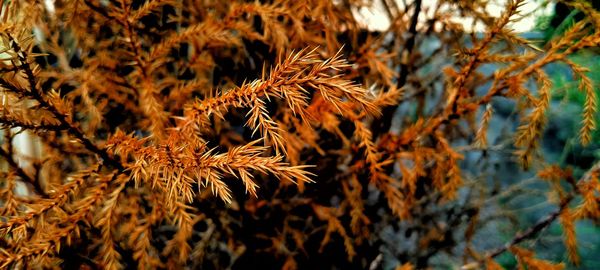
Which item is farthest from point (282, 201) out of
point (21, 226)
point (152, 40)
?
point (21, 226)

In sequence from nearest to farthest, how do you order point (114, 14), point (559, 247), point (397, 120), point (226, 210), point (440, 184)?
point (114, 14)
point (440, 184)
point (226, 210)
point (559, 247)
point (397, 120)

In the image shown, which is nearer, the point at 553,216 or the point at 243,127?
the point at 553,216

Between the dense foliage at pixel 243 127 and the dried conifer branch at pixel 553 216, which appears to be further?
the dried conifer branch at pixel 553 216

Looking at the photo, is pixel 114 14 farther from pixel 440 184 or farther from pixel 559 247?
pixel 559 247

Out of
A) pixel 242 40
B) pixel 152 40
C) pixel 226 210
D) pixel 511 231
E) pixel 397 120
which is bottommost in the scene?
pixel 511 231

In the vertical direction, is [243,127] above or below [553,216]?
above

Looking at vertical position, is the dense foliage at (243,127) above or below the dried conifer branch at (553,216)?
above

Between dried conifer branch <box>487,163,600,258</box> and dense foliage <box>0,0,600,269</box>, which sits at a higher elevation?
dense foliage <box>0,0,600,269</box>

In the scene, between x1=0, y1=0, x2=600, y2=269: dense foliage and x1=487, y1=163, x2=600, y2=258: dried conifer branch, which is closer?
x1=0, y1=0, x2=600, y2=269: dense foliage
